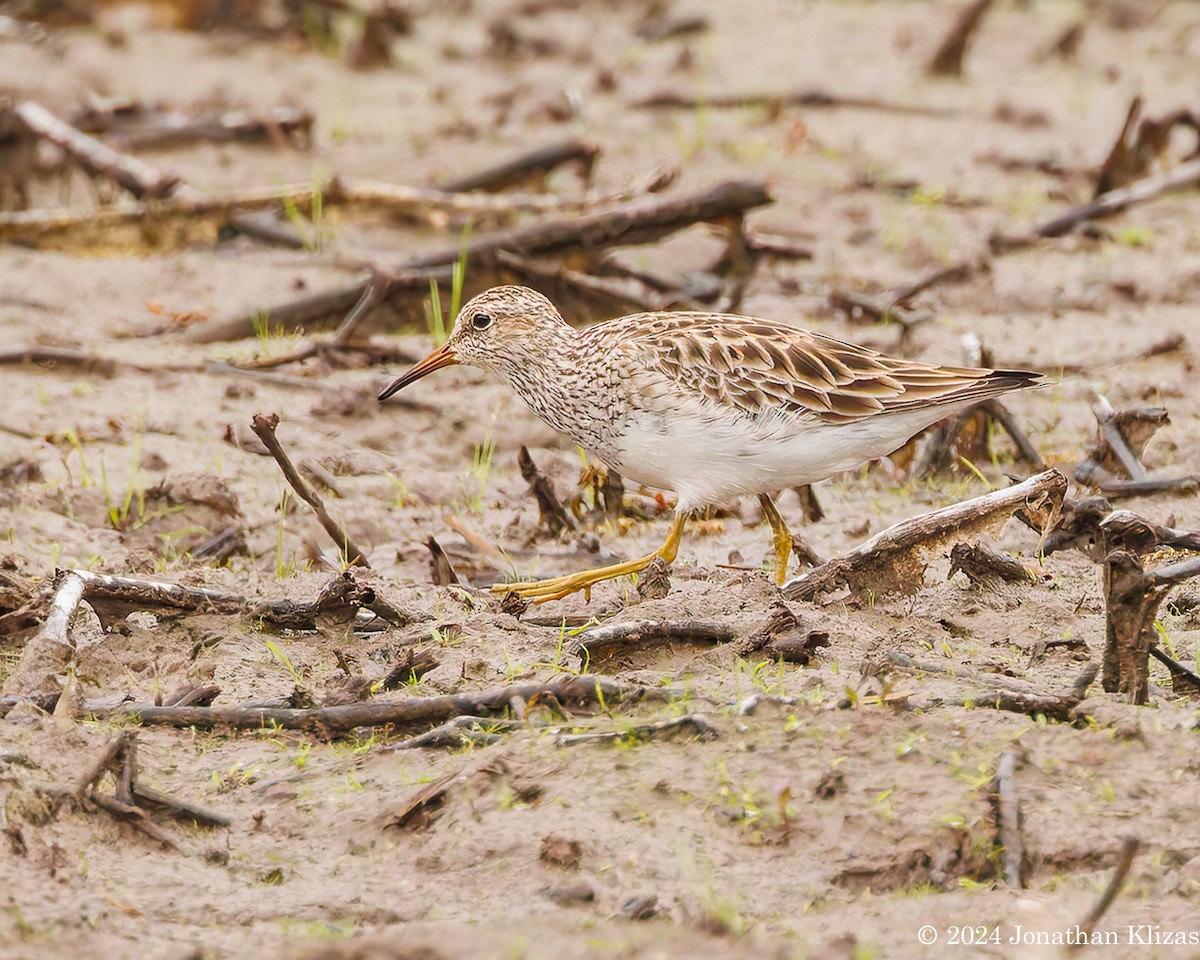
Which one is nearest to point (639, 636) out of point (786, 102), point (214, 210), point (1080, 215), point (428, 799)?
point (428, 799)

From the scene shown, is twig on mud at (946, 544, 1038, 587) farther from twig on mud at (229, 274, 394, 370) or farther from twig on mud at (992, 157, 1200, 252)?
twig on mud at (992, 157, 1200, 252)

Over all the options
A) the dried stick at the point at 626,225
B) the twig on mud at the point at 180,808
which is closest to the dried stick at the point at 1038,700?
the twig on mud at the point at 180,808

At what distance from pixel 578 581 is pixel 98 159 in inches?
223

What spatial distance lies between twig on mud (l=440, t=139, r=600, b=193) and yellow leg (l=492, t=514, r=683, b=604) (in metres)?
4.38

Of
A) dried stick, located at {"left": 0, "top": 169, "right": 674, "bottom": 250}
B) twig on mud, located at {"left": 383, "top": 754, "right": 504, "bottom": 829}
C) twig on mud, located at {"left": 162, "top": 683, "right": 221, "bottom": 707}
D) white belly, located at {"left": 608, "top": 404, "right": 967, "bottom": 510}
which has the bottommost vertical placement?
twig on mud, located at {"left": 162, "top": 683, "right": 221, "bottom": 707}

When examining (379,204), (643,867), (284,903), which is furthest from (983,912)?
(379,204)

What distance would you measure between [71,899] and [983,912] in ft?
6.72

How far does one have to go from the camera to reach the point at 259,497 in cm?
711

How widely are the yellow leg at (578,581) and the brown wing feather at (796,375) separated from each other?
54cm

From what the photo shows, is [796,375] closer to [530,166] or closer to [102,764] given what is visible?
[102,764]

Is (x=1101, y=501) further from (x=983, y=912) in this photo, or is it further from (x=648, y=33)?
(x=648, y=33)

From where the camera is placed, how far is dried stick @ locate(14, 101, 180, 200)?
9.87 metres

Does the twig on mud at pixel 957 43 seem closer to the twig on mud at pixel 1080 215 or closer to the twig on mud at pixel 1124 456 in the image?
the twig on mud at pixel 1080 215

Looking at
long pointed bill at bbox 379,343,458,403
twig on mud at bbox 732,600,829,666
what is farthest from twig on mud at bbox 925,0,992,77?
twig on mud at bbox 732,600,829,666
